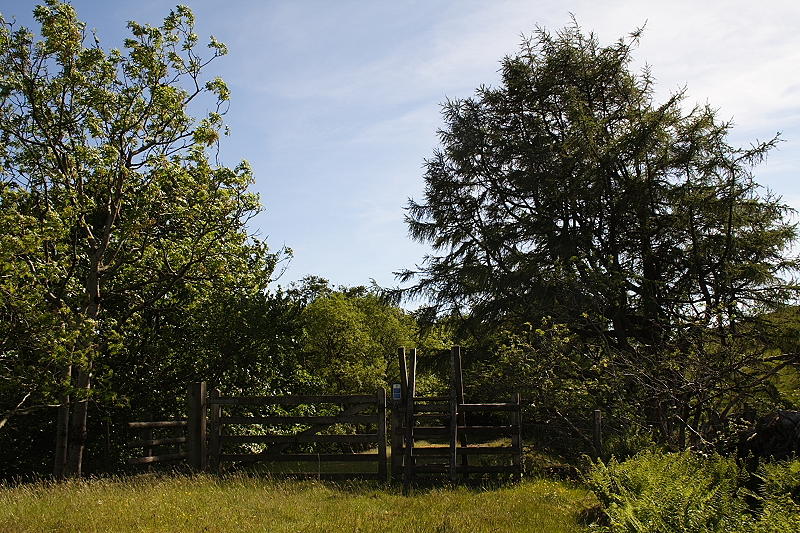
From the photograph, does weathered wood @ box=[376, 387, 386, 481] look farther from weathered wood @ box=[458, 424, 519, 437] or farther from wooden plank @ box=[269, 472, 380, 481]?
weathered wood @ box=[458, 424, 519, 437]

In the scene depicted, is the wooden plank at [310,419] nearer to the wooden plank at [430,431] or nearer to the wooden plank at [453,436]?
the wooden plank at [430,431]

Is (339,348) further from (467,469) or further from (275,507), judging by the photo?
(275,507)

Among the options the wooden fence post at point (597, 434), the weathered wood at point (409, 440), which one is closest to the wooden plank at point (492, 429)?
the weathered wood at point (409, 440)

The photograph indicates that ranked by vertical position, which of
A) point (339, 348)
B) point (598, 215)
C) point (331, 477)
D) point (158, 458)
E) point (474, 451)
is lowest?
point (331, 477)

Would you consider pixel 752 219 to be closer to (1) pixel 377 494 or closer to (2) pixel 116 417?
(1) pixel 377 494

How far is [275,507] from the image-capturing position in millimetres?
9484

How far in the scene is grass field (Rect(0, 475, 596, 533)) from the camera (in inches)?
327

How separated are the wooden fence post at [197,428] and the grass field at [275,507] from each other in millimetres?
1739

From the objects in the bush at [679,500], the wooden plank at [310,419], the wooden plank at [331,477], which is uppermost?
the wooden plank at [310,419]

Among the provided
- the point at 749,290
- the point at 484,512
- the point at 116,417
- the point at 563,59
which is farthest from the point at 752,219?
the point at 116,417

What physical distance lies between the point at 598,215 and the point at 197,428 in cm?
1305

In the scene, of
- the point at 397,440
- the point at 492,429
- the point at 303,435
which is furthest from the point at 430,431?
the point at 303,435

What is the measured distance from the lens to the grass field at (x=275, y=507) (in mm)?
8312

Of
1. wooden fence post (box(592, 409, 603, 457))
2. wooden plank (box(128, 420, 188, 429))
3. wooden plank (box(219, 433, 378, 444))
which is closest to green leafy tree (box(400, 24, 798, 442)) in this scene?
wooden fence post (box(592, 409, 603, 457))
